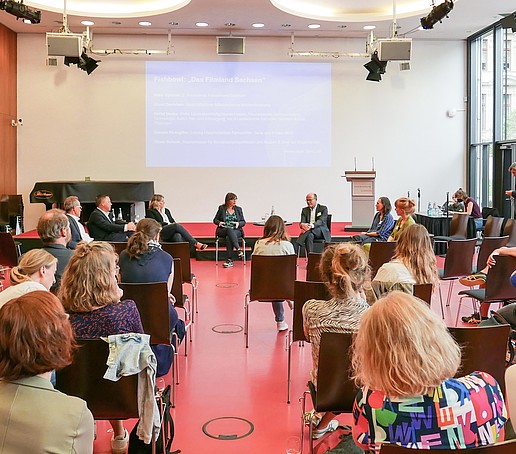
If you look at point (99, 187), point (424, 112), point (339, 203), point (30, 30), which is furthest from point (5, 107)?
point (424, 112)

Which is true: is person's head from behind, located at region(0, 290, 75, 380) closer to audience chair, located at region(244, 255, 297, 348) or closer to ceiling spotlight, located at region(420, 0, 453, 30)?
audience chair, located at region(244, 255, 297, 348)

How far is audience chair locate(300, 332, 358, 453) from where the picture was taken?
271cm

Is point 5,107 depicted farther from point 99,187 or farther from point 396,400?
point 396,400

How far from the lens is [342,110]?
506 inches

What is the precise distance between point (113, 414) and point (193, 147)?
34.1 feet

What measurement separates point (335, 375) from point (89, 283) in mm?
1299

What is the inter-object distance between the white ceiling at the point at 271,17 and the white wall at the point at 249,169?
61cm

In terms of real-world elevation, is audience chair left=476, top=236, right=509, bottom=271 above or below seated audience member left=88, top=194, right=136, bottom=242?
below

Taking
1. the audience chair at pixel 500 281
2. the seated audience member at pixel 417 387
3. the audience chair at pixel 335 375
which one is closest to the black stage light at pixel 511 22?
the audience chair at pixel 500 281

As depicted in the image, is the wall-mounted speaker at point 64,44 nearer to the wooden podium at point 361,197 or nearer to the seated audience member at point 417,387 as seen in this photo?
the wooden podium at point 361,197

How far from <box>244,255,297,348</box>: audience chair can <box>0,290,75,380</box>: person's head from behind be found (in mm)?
3330

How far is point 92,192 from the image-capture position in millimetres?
10586

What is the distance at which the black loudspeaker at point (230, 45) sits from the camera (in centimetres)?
1209

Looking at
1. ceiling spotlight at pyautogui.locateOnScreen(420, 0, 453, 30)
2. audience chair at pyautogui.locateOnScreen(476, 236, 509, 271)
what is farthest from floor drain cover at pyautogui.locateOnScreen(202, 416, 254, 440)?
ceiling spotlight at pyautogui.locateOnScreen(420, 0, 453, 30)
